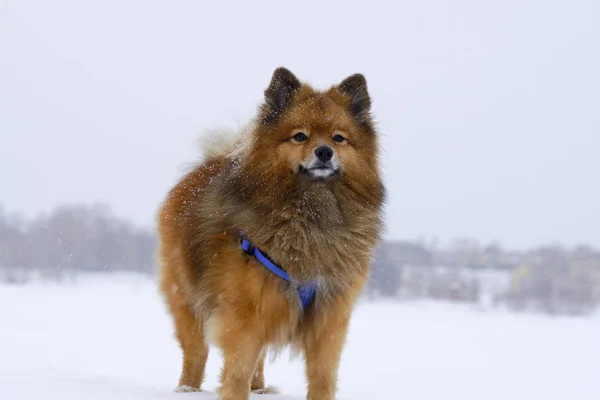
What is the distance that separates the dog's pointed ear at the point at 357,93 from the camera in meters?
5.44

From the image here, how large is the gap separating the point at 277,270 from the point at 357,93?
5.34 ft

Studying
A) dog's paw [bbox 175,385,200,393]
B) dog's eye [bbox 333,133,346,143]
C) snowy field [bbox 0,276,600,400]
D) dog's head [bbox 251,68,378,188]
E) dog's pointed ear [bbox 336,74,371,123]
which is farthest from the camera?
snowy field [bbox 0,276,600,400]

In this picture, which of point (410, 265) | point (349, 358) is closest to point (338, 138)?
point (349, 358)

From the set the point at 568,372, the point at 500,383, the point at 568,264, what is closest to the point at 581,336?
the point at 568,372

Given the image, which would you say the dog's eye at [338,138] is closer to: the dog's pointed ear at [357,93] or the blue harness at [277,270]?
the dog's pointed ear at [357,93]

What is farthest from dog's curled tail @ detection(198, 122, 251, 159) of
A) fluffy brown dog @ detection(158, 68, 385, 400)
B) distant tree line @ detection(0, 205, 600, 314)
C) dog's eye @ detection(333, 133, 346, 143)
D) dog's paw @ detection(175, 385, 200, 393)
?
distant tree line @ detection(0, 205, 600, 314)

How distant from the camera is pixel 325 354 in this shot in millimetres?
5160

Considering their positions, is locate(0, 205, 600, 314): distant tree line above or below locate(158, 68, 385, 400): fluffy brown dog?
above

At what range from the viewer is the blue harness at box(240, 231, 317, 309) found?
16.1 feet

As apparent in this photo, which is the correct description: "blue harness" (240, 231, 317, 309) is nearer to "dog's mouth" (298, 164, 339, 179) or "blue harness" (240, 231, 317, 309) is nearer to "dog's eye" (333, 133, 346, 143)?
"dog's mouth" (298, 164, 339, 179)

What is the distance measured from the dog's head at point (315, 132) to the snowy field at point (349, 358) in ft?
5.47

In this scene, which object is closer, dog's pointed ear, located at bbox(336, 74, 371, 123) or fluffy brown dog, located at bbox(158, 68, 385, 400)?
fluffy brown dog, located at bbox(158, 68, 385, 400)

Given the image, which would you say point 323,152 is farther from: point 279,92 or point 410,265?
point 410,265

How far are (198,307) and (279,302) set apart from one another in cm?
113
